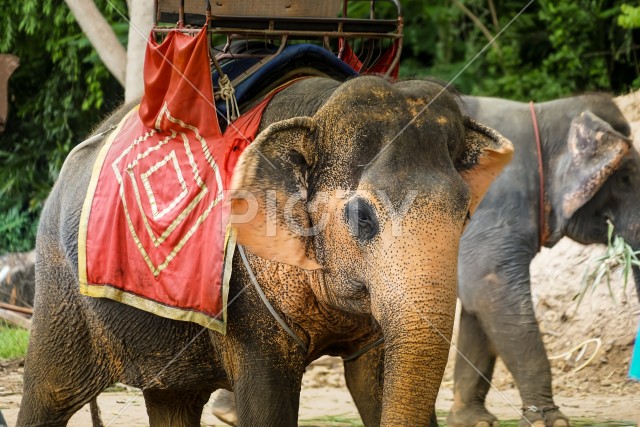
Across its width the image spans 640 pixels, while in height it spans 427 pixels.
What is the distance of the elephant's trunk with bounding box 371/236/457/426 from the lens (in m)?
3.02

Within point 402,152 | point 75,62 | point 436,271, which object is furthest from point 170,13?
point 75,62

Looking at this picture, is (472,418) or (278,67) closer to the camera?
(278,67)

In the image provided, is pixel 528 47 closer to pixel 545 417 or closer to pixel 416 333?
pixel 545 417

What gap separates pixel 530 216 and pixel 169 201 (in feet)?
10.1

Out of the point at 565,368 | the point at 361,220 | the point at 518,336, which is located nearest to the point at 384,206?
the point at 361,220

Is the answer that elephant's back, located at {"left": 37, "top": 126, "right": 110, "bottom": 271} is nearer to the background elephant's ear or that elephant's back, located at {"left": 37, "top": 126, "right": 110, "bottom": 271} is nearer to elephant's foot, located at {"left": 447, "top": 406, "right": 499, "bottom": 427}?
the background elephant's ear

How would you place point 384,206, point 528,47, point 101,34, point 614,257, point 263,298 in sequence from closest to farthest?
point 384,206 < point 263,298 < point 614,257 < point 101,34 < point 528,47

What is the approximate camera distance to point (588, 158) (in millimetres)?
6227

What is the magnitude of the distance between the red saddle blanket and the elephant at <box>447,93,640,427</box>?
2.66m

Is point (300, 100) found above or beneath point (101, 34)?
beneath

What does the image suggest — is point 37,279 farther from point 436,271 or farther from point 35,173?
point 35,173

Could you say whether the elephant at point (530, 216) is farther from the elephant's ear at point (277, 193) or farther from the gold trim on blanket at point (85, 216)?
the elephant's ear at point (277, 193)

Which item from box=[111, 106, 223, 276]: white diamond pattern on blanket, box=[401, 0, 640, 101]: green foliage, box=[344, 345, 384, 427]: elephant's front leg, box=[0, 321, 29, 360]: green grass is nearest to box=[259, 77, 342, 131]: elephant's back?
box=[111, 106, 223, 276]: white diamond pattern on blanket

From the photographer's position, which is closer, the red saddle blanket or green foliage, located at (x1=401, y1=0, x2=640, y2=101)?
the red saddle blanket
